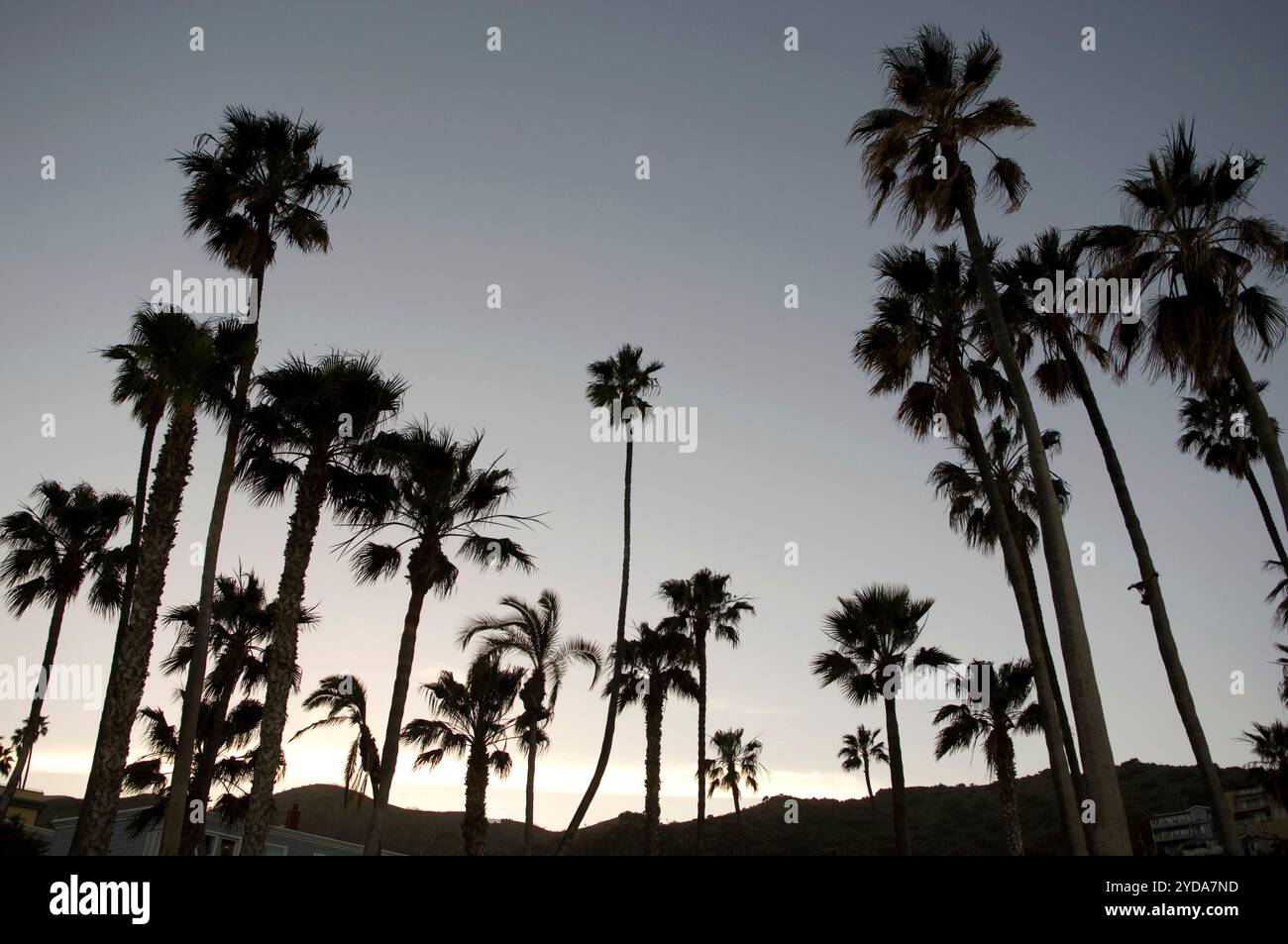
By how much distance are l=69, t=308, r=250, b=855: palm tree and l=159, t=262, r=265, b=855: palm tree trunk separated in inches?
13.3

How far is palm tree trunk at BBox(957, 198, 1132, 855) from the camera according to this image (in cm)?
1150

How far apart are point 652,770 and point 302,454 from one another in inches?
891

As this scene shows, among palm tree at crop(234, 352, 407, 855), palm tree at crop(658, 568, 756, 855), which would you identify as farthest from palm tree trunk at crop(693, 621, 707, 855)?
palm tree at crop(234, 352, 407, 855)

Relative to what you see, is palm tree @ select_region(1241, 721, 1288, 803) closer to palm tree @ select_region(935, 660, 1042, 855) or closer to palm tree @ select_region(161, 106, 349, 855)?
palm tree @ select_region(935, 660, 1042, 855)

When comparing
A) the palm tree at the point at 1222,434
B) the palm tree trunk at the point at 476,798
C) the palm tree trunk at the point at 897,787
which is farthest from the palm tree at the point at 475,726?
the palm tree at the point at 1222,434

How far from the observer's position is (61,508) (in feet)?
95.9

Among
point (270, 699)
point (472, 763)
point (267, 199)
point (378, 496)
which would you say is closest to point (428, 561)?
point (378, 496)

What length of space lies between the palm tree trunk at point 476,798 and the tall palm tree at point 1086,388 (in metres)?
22.5

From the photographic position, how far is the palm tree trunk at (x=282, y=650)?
1830cm

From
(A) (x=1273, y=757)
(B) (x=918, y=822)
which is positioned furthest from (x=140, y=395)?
(B) (x=918, y=822)

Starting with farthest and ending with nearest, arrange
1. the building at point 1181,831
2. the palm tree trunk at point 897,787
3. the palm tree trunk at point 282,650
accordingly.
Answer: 1. the building at point 1181,831
2. the palm tree trunk at point 897,787
3. the palm tree trunk at point 282,650

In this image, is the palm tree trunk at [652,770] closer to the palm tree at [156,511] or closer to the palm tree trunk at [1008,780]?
the palm tree trunk at [1008,780]
